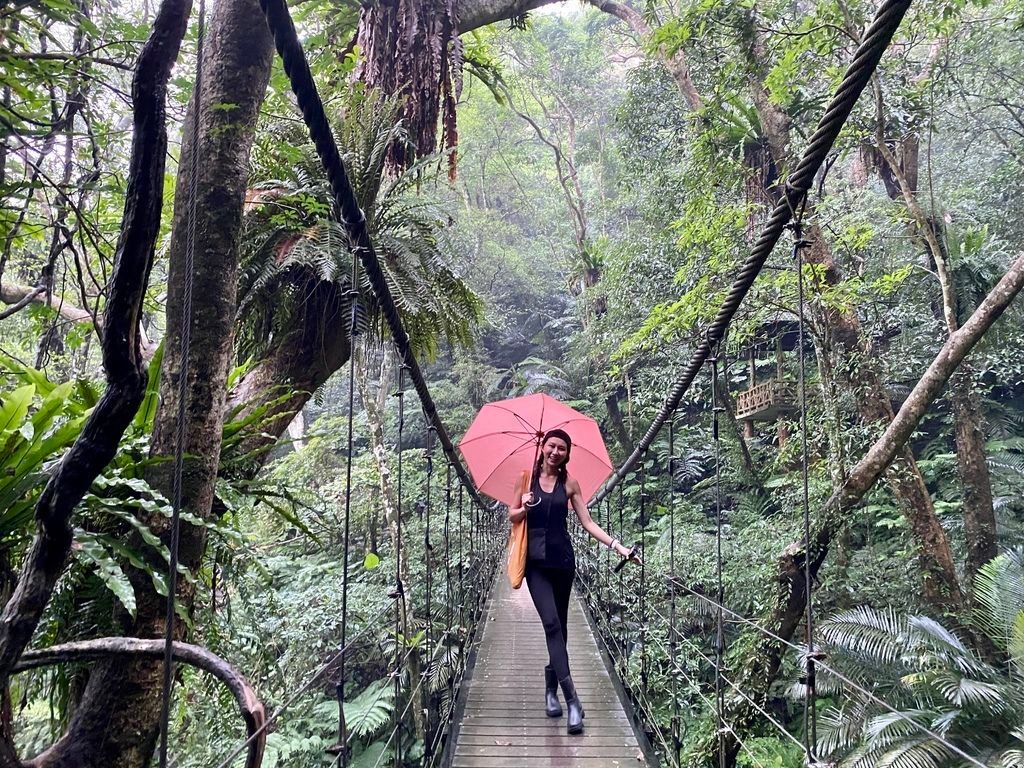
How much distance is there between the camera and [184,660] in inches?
33.4

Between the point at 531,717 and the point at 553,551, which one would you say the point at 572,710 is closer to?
the point at 531,717

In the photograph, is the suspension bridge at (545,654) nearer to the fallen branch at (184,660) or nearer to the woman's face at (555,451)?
the fallen branch at (184,660)

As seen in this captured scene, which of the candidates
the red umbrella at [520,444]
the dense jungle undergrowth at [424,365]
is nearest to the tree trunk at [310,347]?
the dense jungle undergrowth at [424,365]

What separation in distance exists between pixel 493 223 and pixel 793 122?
326 inches

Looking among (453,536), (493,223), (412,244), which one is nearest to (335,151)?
(412,244)

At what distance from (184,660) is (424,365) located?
4006 mm

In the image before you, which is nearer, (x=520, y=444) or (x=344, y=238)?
(x=344, y=238)

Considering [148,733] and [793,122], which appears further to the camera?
[793,122]

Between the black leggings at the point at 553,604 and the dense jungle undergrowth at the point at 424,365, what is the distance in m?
0.30

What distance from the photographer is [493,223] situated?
11914mm

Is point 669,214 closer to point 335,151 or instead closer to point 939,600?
point 939,600

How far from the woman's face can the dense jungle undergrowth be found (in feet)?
1.32

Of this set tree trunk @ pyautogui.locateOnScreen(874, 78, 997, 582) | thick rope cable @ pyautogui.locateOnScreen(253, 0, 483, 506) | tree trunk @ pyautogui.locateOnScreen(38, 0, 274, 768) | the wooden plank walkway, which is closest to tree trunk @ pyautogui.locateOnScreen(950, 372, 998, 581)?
tree trunk @ pyautogui.locateOnScreen(874, 78, 997, 582)

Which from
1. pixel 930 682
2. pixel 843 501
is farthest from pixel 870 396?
pixel 930 682
